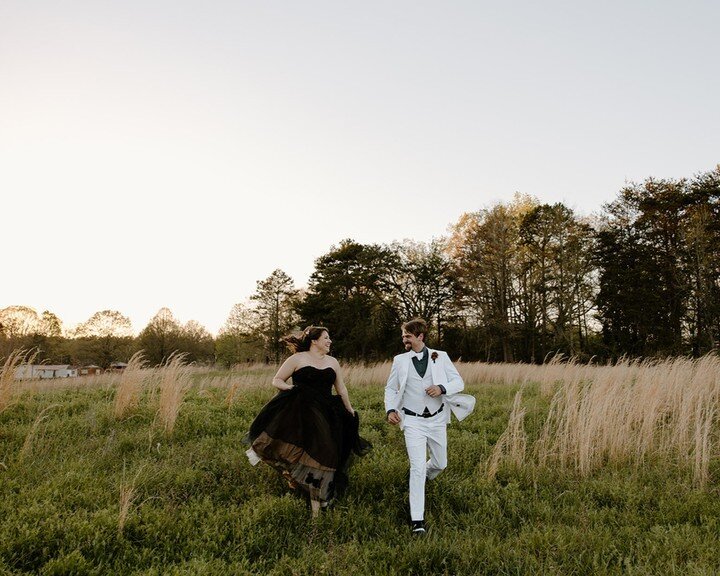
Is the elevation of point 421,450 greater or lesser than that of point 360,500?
greater

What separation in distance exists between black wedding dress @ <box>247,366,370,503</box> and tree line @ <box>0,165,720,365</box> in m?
24.4

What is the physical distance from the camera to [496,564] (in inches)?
156

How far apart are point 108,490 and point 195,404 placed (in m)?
4.24

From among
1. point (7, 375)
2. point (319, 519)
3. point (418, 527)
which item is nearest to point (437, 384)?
point (418, 527)

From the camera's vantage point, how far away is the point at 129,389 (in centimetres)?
826

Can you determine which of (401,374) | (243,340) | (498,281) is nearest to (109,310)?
(243,340)

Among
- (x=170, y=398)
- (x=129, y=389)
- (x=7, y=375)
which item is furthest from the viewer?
(x=129, y=389)

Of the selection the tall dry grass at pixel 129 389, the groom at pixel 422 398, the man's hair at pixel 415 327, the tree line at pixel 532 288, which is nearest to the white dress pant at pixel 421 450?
the groom at pixel 422 398

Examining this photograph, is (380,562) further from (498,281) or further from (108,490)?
(498,281)

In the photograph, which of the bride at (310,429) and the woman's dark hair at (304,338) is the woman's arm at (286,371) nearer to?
the bride at (310,429)

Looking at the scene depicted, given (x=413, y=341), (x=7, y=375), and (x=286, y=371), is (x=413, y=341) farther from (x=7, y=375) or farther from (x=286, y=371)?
(x=7, y=375)

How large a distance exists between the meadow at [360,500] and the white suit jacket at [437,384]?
1146mm

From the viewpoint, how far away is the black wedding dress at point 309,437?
5.06 m

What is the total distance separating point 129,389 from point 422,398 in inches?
229
